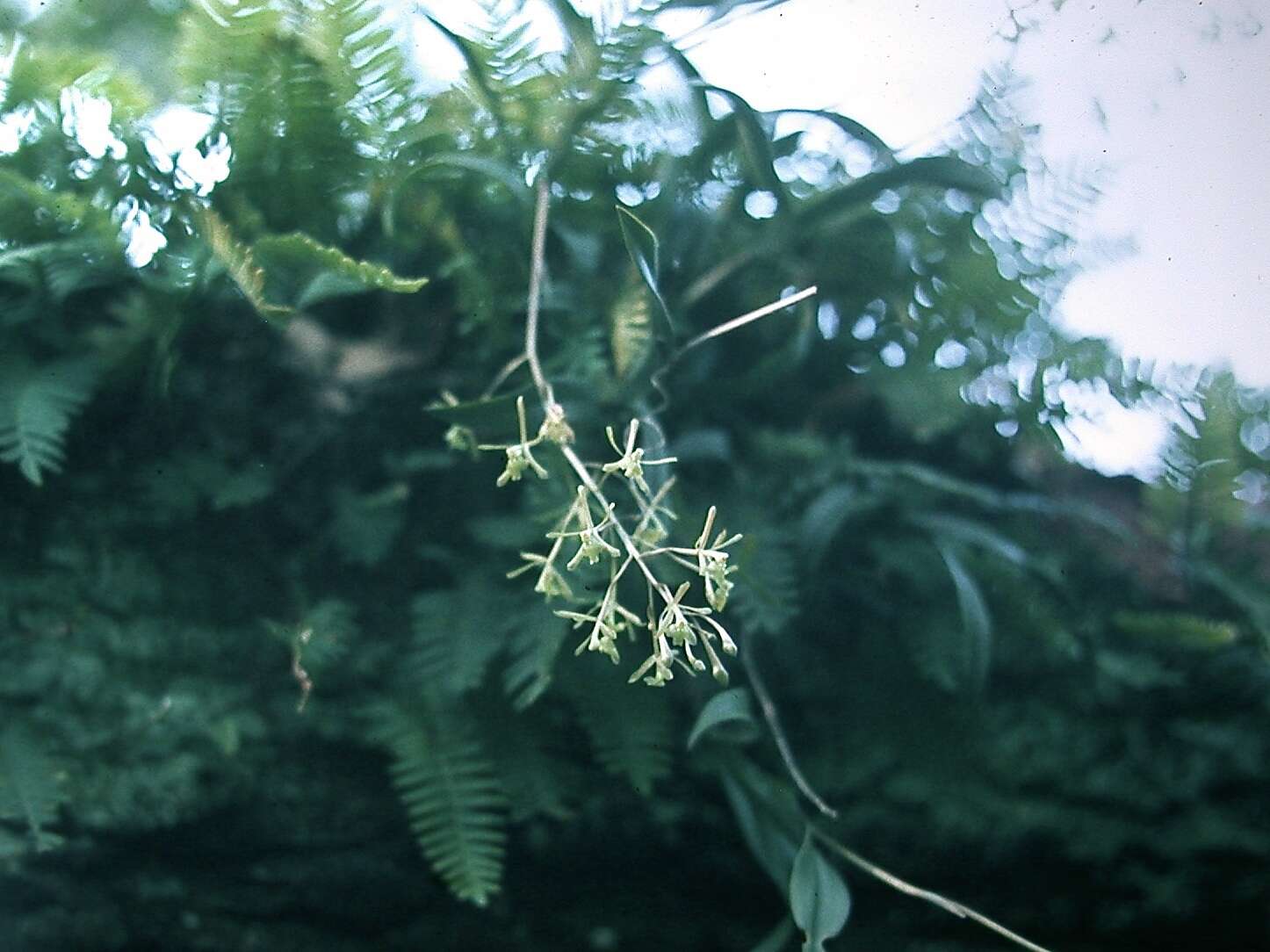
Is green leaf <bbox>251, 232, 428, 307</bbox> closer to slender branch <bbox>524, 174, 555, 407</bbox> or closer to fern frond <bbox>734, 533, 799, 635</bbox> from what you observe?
slender branch <bbox>524, 174, 555, 407</bbox>

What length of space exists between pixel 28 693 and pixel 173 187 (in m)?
0.47

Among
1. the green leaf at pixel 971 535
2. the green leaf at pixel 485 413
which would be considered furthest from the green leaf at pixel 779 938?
the green leaf at pixel 485 413

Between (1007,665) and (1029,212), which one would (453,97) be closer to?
(1029,212)

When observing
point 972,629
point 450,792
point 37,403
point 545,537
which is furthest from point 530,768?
point 37,403

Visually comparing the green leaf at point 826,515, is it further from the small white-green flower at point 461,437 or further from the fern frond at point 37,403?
the fern frond at point 37,403

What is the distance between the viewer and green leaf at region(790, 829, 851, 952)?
743mm

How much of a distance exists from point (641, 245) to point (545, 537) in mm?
257

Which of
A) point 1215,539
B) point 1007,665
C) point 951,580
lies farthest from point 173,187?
point 1215,539

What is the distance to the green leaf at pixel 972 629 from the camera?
891 millimetres

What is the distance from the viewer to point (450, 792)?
33.4 inches

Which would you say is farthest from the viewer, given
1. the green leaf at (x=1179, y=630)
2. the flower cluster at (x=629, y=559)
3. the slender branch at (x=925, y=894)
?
the green leaf at (x=1179, y=630)

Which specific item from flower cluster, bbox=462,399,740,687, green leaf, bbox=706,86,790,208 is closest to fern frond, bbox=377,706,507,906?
flower cluster, bbox=462,399,740,687

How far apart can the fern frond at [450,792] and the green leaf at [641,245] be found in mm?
416

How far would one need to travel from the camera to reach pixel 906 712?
99 centimetres
